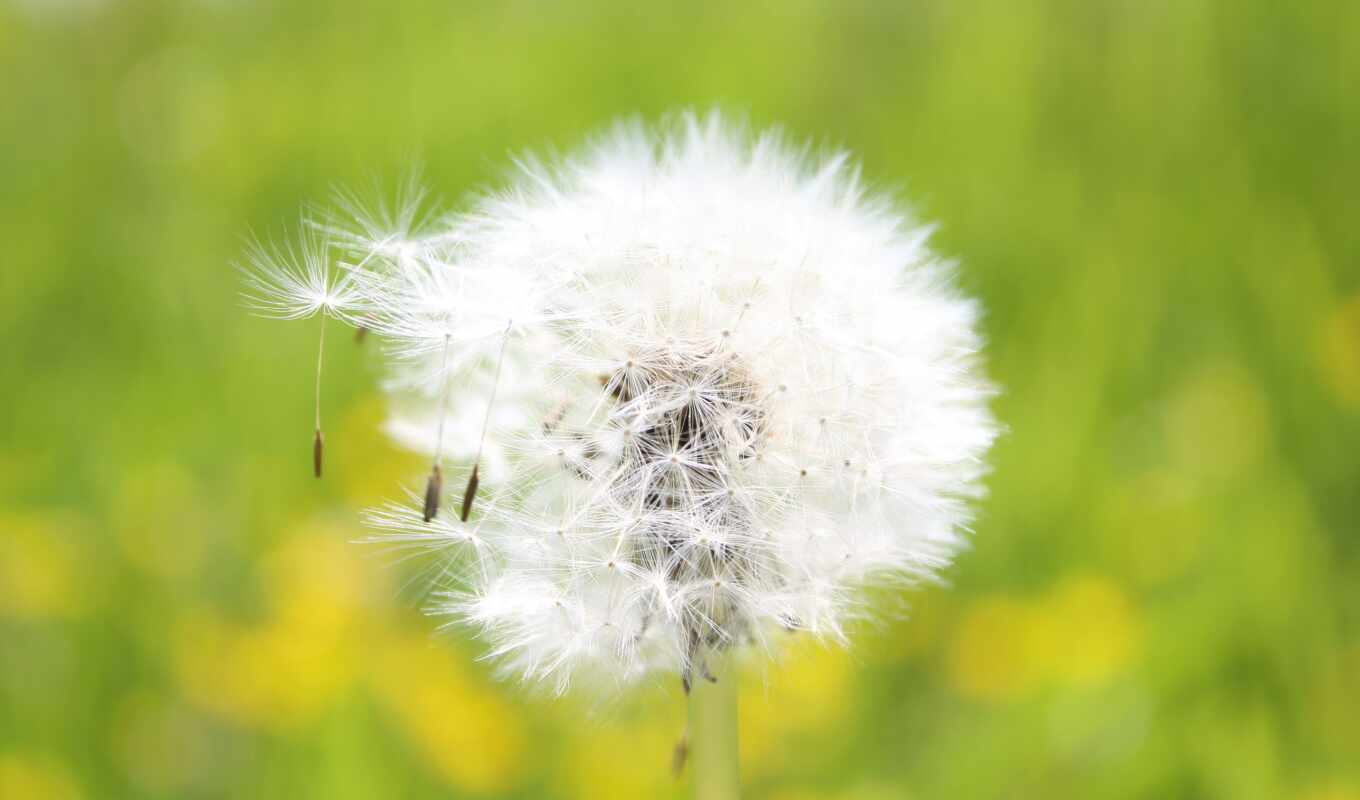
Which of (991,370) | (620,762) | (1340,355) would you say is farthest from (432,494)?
(1340,355)

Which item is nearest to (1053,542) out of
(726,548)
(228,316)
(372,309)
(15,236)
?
(726,548)

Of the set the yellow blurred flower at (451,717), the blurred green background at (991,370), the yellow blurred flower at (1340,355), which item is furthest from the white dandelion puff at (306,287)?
the yellow blurred flower at (1340,355)

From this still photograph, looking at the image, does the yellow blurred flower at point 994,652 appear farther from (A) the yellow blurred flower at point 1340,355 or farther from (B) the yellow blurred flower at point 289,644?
(B) the yellow blurred flower at point 289,644

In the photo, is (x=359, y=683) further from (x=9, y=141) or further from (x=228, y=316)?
(x=9, y=141)

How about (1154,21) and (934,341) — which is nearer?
(934,341)

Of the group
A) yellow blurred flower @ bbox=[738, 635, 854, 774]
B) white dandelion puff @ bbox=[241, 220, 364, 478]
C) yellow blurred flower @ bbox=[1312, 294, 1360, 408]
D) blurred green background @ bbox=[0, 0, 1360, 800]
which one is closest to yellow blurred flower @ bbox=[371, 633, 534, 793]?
blurred green background @ bbox=[0, 0, 1360, 800]
